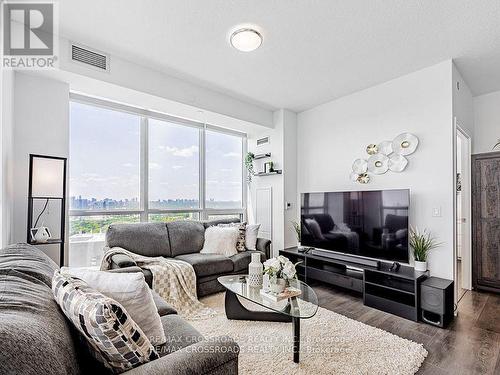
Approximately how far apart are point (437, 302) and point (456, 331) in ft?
0.86

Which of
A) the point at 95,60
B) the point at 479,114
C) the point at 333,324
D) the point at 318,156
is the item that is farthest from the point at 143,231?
the point at 479,114

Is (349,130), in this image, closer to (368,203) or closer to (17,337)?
(368,203)

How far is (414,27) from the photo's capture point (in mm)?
2373

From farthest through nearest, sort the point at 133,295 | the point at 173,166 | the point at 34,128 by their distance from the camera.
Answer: the point at 173,166 < the point at 34,128 < the point at 133,295

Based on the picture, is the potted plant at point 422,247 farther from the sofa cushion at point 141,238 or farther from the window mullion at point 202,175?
the window mullion at point 202,175

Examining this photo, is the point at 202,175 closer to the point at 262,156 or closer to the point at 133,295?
the point at 262,156

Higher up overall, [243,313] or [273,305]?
[273,305]

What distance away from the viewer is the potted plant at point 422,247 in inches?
115

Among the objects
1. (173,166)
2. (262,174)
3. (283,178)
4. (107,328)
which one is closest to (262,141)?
(262,174)

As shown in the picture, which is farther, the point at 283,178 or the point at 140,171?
the point at 283,178

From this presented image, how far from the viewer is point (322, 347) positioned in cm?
211

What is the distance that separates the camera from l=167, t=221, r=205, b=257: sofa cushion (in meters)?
3.61

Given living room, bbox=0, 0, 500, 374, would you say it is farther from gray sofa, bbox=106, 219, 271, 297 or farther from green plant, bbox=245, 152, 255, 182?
green plant, bbox=245, 152, 255, 182

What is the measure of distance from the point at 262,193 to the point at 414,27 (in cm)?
317
